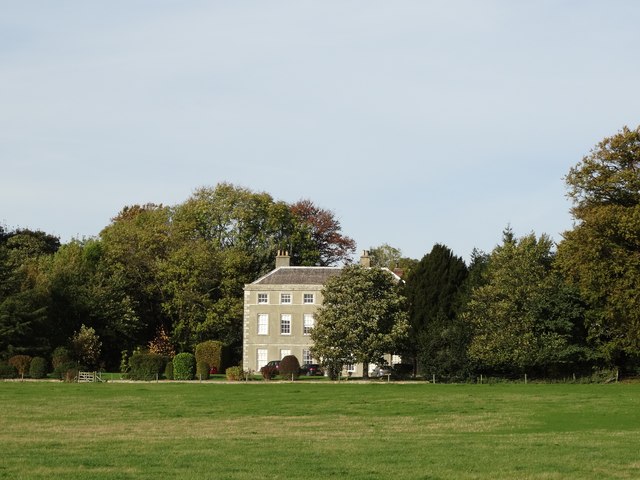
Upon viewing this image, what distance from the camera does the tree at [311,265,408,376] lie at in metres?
69.4

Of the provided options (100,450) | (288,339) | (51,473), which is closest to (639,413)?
(100,450)

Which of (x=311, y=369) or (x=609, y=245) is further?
(x=311, y=369)

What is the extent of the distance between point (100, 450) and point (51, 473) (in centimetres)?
429

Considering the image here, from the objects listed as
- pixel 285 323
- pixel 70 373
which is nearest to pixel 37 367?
pixel 70 373

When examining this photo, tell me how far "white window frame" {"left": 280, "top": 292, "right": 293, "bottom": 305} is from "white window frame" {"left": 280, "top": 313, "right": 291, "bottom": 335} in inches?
37.5

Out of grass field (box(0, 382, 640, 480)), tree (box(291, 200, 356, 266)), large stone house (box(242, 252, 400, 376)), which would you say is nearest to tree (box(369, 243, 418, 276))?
tree (box(291, 200, 356, 266))

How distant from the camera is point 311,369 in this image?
78.3 metres

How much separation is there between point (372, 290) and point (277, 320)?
14327mm

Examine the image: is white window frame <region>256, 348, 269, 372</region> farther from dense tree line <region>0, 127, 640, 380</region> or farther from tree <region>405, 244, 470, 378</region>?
tree <region>405, 244, 470, 378</region>

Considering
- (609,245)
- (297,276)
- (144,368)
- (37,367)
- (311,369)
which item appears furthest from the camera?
(297,276)

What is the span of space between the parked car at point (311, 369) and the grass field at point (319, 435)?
28.6m

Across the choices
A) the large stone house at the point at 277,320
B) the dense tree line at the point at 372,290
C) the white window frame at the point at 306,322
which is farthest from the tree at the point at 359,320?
the large stone house at the point at 277,320

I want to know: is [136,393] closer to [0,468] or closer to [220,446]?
[220,446]

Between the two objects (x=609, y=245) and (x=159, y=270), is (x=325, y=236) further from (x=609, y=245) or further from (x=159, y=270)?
(x=609, y=245)
